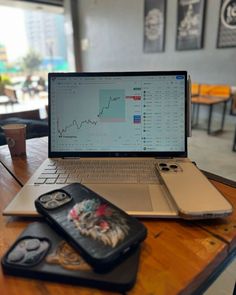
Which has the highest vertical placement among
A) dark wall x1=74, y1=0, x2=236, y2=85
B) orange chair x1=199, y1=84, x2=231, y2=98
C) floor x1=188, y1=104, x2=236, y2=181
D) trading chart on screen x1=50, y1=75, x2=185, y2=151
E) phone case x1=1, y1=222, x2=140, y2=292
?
dark wall x1=74, y1=0, x2=236, y2=85

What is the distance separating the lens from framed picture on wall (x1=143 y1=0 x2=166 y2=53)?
418 cm

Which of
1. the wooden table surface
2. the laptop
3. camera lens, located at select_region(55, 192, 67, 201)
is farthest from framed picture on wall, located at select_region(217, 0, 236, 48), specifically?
camera lens, located at select_region(55, 192, 67, 201)

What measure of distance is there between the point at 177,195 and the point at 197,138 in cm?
308

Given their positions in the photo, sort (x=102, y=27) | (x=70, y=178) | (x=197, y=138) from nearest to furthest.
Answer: (x=70, y=178) → (x=197, y=138) → (x=102, y=27)

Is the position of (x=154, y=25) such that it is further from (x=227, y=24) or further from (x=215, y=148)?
(x=215, y=148)

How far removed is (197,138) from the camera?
3.54m

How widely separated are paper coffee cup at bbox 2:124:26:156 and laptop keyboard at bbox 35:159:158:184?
21 cm

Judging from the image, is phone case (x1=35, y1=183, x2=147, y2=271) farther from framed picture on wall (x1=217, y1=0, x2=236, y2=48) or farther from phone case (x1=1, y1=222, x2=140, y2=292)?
framed picture on wall (x1=217, y1=0, x2=236, y2=48)

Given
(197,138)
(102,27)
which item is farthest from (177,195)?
(102,27)

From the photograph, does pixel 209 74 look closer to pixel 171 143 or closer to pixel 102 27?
pixel 102 27

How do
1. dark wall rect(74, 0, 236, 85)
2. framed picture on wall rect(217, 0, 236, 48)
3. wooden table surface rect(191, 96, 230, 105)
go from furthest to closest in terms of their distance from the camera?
dark wall rect(74, 0, 236, 85), wooden table surface rect(191, 96, 230, 105), framed picture on wall rect(217, 0, 236, 48)

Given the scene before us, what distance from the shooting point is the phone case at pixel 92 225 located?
44 cm

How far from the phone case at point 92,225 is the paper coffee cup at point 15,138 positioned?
0.49 metres

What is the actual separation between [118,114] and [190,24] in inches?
142
